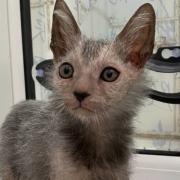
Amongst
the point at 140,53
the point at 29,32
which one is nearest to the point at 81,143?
the point at 140,53

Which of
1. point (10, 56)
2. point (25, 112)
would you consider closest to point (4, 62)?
point (10, 56)

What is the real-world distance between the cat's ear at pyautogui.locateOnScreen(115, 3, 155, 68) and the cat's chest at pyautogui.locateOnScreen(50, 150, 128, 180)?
0.77ft

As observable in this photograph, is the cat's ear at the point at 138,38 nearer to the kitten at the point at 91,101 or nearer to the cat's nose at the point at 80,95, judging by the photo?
the kitten at the point at 91,101

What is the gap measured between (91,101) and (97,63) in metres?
0.09

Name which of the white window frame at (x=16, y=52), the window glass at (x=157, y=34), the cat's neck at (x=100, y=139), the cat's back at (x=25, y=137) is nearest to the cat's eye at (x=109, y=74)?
the cat's neck at (x=100, y=139)

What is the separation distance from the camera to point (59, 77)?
842mm

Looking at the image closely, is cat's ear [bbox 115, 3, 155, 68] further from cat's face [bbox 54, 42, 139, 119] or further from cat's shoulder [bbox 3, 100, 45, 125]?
cat's shoulder [bbox 3, 100, 45, 125]

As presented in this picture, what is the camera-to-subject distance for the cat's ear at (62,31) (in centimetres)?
85

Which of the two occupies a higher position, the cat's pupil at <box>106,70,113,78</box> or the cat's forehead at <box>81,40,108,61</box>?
the cat's forehead at <box>81,40,108,61</box>

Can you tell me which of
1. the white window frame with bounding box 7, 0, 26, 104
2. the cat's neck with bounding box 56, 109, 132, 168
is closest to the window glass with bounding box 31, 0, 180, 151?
the white window frame with bounding box 7, 0, 26, 104

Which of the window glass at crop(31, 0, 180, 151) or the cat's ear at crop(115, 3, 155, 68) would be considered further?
the window glass at crop(31, 0, 180, 151)

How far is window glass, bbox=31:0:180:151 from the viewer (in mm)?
1322

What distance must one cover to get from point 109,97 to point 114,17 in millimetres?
660

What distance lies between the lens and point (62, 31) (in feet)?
2.88
